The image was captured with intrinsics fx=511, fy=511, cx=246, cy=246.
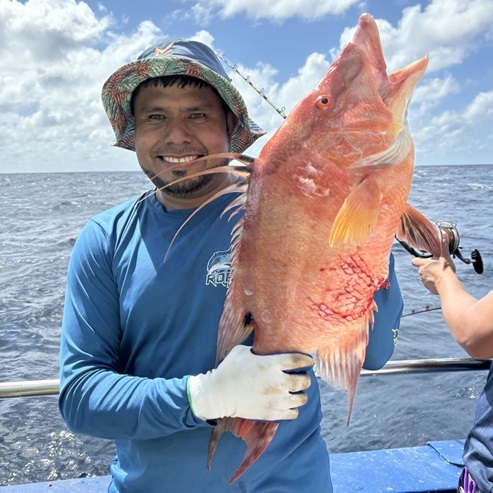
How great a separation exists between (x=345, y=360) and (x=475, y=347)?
3.37 feet

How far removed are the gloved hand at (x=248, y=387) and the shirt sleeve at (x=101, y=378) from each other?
52 mm

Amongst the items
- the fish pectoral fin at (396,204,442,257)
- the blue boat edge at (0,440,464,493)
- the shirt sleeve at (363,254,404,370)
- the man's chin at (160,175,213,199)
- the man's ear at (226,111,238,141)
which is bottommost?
the blue boat edge at (0,440,464,493)

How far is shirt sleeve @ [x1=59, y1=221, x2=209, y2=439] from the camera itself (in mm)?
1409

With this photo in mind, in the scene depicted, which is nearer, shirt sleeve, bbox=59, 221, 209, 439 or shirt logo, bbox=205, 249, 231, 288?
shirt sleeve, bbox=59, 221, 209, 439

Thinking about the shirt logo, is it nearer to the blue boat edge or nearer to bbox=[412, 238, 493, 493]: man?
bbox=[412, 238, 493, 493]: man

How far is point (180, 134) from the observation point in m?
1.69

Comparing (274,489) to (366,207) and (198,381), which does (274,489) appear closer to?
(198,381)

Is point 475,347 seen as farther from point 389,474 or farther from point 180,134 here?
point 180,134

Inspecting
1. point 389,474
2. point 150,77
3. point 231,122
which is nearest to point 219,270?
point 231,122

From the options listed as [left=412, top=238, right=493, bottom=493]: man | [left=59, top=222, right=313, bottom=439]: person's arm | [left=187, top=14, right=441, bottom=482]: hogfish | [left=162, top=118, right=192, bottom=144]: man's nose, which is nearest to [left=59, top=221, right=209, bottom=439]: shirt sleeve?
[left=59, top=222, right=313, bottom=439]: person's arm

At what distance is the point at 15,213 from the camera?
2489cm

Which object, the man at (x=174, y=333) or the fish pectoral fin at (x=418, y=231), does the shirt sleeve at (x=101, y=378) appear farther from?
the fish pectoral fin at (x=418, y=231)

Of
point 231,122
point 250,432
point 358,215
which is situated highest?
point 231,122

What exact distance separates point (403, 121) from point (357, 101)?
0.40 feet
